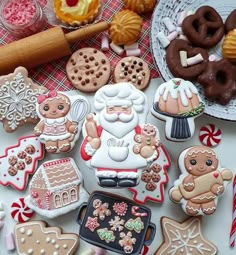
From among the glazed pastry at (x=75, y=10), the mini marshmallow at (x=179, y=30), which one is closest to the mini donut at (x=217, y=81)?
the mini marshmallow at (x=179, y=30)

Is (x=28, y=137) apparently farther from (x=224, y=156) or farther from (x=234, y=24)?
(x=234, y=24)

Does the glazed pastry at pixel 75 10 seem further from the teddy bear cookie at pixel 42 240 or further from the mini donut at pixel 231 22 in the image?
the teddy bear cookie at pixel 42 240

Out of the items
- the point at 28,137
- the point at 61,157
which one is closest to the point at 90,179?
the point at 61,157

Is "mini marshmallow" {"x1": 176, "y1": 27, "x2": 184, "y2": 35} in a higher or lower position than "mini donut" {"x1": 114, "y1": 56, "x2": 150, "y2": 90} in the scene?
higher

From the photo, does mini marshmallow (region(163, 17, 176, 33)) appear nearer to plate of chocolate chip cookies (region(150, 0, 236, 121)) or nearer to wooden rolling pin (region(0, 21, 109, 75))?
plate of chocolate chip cookies (region(150, 0, 236, 121))

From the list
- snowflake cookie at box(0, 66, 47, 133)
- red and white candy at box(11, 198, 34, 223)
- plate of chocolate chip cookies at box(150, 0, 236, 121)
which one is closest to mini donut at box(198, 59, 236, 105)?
plate of chocolate chip cookies at box(150, 0, 236, 121)

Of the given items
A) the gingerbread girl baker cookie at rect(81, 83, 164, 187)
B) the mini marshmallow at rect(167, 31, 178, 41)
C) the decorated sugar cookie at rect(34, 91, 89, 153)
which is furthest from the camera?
the mini marshmallow at rect(167, 31, 178, 41)
